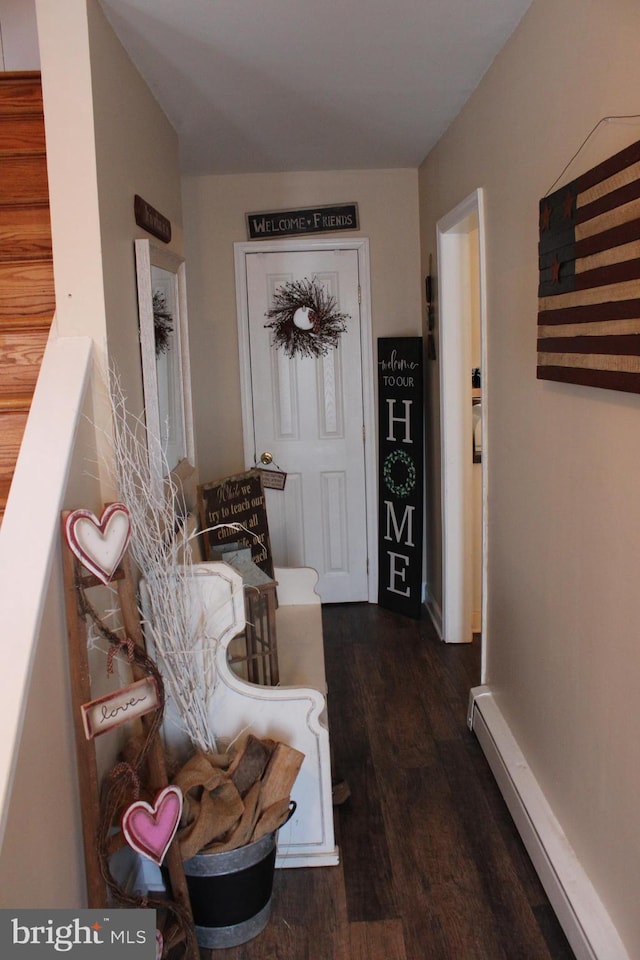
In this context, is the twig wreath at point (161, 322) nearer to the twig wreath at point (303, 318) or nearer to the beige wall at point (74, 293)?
the beige wall at point (74, 293)

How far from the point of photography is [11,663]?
1.49 metres

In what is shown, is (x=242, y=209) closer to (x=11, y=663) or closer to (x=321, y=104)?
(x=321, y=104)

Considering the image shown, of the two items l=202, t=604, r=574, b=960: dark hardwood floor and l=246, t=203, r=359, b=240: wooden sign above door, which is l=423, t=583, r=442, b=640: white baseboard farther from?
l=246, t=203, r=359, b=240: wooden sign above door

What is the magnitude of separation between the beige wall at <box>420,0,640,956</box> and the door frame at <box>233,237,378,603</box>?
1412mm

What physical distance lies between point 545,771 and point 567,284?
1435 mm

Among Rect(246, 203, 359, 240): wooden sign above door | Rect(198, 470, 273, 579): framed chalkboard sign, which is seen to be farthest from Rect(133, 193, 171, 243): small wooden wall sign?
Rect(246, 203, 359, 240): wooden sign above door

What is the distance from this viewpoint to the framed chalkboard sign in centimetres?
296

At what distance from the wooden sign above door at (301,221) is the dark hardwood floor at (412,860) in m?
2.46

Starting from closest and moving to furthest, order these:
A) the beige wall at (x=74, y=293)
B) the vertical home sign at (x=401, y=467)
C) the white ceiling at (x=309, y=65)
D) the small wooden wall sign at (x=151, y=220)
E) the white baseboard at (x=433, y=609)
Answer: the beige wall at (x=74, y=293), the white ceiling at (x=309, y=65), the small wooden wall sign at (x=151, y=220), the white baseboard at (x=433, y=609), the vertical home sign at (x=401, y=467)

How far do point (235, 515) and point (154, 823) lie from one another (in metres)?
1.38

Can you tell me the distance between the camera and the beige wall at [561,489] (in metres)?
1.80

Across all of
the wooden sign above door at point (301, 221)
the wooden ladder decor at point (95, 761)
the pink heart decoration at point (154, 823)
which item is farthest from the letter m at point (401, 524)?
the pink heart decoration at point (154, 823)

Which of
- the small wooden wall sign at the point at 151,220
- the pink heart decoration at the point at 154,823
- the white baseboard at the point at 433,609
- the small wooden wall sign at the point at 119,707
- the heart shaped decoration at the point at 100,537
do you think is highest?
the small wooden wall sign at the point at 151,220

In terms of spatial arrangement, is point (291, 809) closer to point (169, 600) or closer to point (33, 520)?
point (169, 600)
